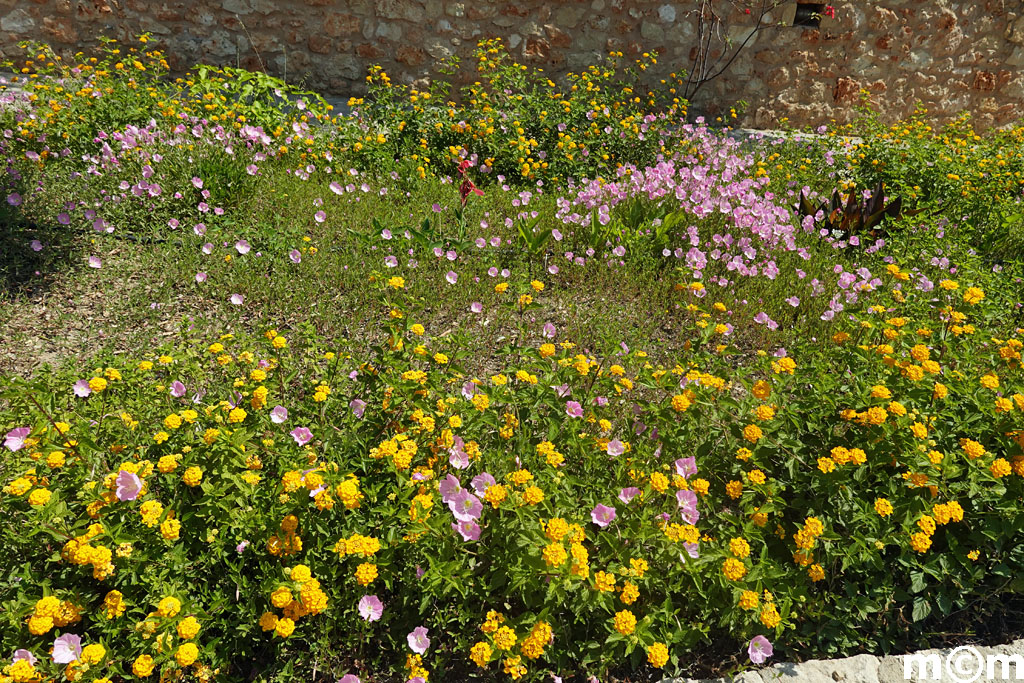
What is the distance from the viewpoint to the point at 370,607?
6.02 feet

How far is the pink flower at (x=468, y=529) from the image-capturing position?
6.20ft

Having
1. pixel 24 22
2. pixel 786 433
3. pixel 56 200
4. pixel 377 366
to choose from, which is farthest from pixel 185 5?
pixel 786 433

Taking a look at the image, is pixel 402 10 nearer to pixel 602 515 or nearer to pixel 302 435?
pixel 302 435

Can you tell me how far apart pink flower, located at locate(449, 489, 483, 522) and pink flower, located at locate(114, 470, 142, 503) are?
954 millimetres

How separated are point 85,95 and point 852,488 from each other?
5.87 meters

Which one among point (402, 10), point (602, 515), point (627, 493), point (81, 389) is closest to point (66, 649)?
point (81, 389)

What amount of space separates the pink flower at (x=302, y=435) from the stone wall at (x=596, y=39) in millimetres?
6281

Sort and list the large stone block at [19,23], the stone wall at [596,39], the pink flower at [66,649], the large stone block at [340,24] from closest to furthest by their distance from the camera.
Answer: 1. the pink flower at [66,649]
2. the large stone block at [19,23]
3. the stone wall at [596,39]
4. the large stone block at [340,24]

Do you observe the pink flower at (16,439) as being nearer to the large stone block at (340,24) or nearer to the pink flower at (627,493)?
the pink flower at (627,493)

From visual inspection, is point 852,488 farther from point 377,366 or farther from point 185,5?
point 185,5

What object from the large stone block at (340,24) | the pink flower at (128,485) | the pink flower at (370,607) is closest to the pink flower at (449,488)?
the pink flower at (370,607)

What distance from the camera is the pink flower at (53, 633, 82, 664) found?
1630mm

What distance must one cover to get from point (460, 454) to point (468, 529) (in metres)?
0.32

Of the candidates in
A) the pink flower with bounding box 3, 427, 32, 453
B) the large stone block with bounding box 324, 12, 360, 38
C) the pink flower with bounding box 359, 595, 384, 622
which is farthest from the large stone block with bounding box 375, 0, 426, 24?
the pink flower with bounding box 359, 595, 384, 622
